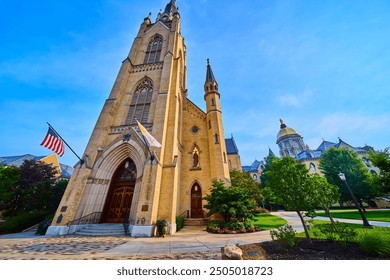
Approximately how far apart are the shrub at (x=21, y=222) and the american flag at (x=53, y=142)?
27.1 ft

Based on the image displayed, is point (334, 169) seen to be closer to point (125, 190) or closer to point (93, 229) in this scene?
point (125, 190)

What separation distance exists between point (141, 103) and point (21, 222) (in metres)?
14.8

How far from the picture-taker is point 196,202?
52.0 feet

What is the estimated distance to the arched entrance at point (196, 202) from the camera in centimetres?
1534

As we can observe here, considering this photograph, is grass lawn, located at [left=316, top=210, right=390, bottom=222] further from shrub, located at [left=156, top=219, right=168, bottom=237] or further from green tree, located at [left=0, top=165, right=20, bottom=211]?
green tree, located at [left=0, top=165, right=20, bottom=211]

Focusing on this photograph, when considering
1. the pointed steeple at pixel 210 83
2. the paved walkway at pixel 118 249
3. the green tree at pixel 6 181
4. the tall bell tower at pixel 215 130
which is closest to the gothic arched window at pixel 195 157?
the tall bell tower at pixel 215 130

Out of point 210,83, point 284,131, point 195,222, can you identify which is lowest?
point 195,222

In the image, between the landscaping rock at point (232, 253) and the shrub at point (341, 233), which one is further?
the shrub at point (341, 233)

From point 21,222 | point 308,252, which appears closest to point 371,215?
point 308,252

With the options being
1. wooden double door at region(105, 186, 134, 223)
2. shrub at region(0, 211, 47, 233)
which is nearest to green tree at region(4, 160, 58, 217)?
shrub at region(0, 211, 47, 233)

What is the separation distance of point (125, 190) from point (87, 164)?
374cm

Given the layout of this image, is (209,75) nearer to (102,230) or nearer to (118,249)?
(102,230)

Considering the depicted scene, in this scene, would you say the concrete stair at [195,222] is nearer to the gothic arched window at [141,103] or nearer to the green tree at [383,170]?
the gothic arched window at [141,103]

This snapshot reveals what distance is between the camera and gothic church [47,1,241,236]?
11.0 meters
